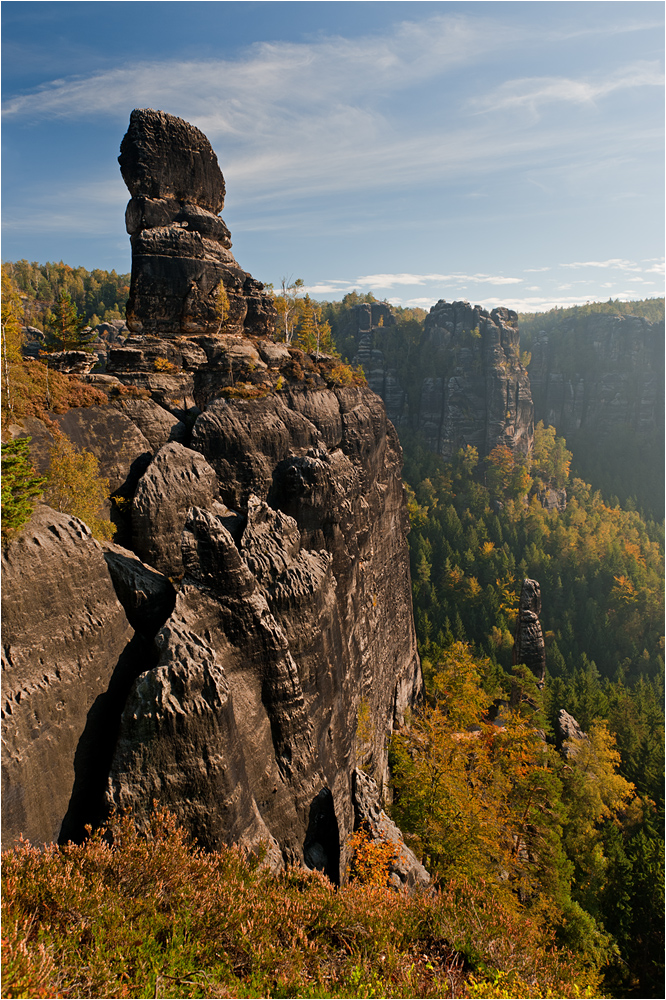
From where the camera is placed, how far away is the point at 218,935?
10.6 m

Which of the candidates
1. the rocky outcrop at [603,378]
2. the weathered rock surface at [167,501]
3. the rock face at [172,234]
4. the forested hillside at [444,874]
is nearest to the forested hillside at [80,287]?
the forested hillside at [444,874]

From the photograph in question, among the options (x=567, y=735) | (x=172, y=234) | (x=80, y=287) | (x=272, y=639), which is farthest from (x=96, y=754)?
(x=80, y=287)

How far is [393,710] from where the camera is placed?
1615 inches

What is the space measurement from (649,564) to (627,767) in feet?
235

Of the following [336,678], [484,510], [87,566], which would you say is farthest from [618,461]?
[87,566]

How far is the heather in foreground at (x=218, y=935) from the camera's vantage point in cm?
911

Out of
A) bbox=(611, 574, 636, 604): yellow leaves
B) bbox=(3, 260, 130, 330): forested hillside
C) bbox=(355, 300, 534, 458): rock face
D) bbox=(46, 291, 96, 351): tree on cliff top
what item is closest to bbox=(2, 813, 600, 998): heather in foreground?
bbox=(46, 291, 96, 351): tree on cliff top

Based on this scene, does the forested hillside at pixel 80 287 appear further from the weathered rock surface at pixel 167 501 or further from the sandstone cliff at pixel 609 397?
the sandstone cliff at pixel 609 397

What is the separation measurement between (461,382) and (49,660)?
469 ft

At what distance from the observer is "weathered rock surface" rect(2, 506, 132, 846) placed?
1235 cm

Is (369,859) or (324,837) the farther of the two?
(369,859)

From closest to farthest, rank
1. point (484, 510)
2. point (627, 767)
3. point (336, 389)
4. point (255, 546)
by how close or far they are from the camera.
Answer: point (255, 546), point (336, 389), point (627, 767), point (484, 510)

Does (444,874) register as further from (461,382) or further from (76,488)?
(461,382)

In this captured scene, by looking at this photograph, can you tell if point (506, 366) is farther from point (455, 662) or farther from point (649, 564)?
point (455, 662)
